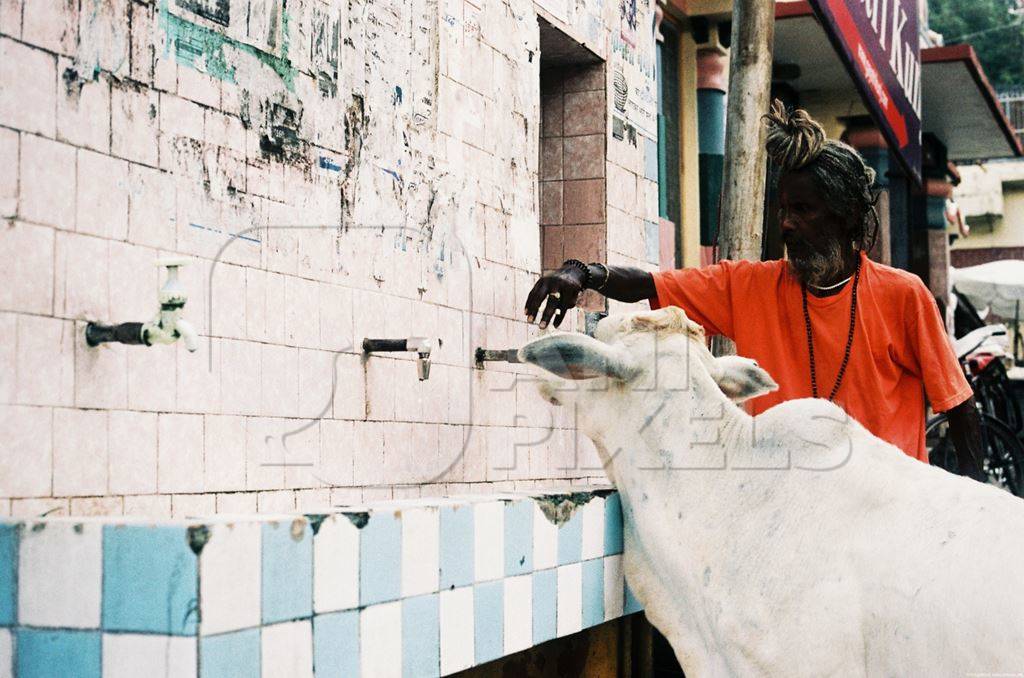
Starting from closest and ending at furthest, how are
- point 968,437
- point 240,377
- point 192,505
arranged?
point 192,505
point 240,377
point 968,437

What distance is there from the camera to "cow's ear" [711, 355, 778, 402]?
3.35 meters

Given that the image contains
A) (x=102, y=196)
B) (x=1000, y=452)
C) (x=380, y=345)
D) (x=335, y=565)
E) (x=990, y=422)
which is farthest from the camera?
(x=1000, y=452)

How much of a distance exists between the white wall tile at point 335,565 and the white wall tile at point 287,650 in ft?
0.20

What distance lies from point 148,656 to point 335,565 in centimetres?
41

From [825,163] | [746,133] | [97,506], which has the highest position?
[746,133]

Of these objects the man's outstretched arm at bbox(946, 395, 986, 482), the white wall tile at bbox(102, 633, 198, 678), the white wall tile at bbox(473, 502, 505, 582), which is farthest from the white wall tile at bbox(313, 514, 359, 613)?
the man's outstretched arm at bbox(946, 395, 986, 482)

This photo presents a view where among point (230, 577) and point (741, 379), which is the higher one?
point (741, 379)

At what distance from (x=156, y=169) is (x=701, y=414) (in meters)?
1.48

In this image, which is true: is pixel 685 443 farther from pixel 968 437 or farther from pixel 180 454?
pixel 180 454

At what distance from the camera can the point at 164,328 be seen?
290 centimetres

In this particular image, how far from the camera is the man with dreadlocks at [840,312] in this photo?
3.60 metres

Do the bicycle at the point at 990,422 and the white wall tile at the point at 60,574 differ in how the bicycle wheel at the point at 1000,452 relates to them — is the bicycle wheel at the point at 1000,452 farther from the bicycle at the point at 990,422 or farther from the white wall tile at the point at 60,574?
the white wall tile at the point at 60,574

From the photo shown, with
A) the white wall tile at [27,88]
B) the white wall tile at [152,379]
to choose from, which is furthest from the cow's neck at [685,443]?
the white wall tile at [27,88]

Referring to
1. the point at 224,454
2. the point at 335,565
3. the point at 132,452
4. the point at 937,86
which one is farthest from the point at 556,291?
the point at 937,86
